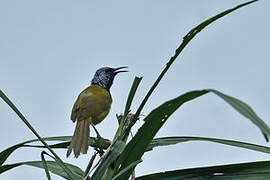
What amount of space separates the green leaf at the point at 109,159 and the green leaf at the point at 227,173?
12cm

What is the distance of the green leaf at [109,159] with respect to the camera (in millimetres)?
1427

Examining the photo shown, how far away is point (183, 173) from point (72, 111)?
136 inches

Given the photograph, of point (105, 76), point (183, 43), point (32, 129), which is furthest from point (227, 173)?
point (105, 76)

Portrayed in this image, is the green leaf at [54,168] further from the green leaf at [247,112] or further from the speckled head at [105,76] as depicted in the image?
the speckled head at [105,76]

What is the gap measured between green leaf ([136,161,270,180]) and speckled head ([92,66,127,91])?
4719 millimetres

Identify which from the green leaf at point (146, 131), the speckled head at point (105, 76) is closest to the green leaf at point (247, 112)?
the green leaf at point (146, 131)

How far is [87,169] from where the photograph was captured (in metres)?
1.46

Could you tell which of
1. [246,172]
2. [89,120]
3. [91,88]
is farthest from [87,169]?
[91,88]

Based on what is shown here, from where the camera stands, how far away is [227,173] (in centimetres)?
141

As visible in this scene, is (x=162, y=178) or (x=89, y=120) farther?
(x=89, y=120)

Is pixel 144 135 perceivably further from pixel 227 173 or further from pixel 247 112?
pixel 247 112

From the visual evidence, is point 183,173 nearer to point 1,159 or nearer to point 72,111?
point 1,159

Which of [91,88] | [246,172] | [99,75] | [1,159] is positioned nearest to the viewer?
[246,172]

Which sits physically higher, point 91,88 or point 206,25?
point 91,88
